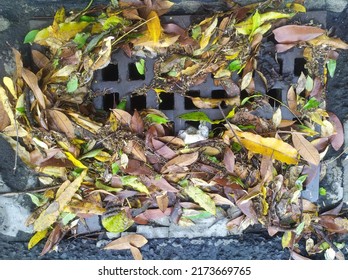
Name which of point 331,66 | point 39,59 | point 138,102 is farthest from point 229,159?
point 39,59

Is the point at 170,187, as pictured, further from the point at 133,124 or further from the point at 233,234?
the point at 233,234

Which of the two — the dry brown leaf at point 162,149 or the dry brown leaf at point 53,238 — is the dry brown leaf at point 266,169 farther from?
the dry brown leaf at point 53,238

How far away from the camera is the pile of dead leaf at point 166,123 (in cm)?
146

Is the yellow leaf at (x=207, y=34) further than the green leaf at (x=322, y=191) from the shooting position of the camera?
No

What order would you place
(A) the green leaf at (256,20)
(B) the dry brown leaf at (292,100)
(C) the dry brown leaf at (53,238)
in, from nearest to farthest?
(A) the green leaf at (256,20) < (B) the dry brown leaf at (292,100) < (C) the dry brown leaf at (53,238)

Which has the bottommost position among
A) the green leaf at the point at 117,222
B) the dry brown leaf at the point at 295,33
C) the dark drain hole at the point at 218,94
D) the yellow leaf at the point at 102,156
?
the green leaf at the point at 117,222

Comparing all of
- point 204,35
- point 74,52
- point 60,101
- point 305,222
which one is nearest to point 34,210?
point 60,101

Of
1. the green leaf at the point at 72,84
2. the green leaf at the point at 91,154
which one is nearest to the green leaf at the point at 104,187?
the green leaf at the point at 91,154

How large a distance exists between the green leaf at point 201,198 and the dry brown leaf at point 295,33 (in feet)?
1.81

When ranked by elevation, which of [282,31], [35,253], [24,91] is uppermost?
[282,31]

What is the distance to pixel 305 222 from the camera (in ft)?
5.40

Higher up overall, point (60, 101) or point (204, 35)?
point (204, 35)

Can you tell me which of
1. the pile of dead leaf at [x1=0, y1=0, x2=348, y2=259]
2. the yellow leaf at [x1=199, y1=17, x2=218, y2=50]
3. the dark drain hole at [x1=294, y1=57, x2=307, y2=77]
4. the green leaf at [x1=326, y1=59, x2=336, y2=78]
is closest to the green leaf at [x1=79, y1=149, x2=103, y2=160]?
the pile of dead leaf at [x1=0, y1=0, x2=348, y2=259]

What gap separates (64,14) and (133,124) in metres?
0.42
